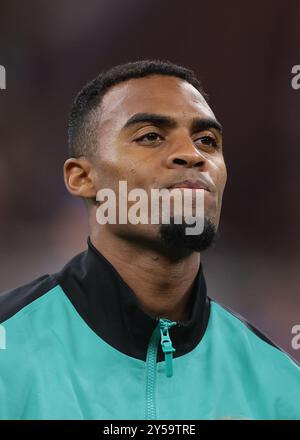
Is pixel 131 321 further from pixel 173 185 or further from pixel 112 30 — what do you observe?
pixel 112 30

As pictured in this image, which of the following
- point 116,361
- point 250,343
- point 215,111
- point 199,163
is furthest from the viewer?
point 215,111

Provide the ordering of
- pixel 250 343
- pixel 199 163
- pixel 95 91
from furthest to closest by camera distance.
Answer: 1. pixel 95 91
2. pixel 250 343
3. pixel 199 163

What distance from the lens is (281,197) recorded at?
339cm

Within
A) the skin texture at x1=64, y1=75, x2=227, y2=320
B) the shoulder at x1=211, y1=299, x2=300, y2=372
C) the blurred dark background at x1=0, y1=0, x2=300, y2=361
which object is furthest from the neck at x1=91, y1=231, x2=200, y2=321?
the blurred dark background at x1=0, y1=0, x2=300, y2=361

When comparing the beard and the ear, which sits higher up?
the ear

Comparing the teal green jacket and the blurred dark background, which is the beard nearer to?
the teal green jacket

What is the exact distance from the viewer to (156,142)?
1.45 m

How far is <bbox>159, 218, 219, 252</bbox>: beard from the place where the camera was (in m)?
1.36

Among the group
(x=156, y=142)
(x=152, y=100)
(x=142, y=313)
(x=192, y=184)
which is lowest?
(x=142, y=313)

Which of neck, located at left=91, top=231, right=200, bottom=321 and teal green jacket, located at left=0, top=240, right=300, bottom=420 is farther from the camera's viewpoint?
neck, located at left=91, top=231, right=200, bottom=321

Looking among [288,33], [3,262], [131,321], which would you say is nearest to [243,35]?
[288,33]

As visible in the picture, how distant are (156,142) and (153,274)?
1.06 ft

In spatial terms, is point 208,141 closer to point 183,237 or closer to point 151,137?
point 151,137

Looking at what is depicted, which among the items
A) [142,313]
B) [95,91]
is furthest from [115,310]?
[95,91]
